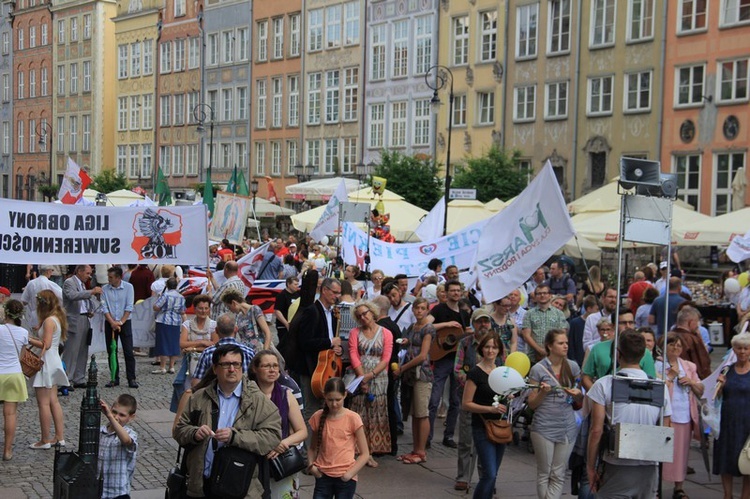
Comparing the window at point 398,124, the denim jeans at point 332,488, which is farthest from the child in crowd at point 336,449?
the window at point 398,124

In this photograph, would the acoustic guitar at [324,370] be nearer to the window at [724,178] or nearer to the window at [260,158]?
the window at [724,178]

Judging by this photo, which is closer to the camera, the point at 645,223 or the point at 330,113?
the point at 645,223

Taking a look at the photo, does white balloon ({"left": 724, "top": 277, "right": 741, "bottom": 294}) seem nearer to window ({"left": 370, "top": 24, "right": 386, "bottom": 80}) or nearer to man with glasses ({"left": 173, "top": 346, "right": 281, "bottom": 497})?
man with glasses ({"left": 173, "top": 346, "right": 281, "bottom": 497})

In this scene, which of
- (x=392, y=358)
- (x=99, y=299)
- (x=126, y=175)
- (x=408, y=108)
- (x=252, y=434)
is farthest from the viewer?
(x=126, y=175)

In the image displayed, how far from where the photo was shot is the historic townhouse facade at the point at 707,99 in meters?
36.6

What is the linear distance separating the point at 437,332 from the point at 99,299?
20.4 feet

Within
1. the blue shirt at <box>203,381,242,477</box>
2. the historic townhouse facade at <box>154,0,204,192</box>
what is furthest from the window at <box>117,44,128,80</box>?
the blue shirt at <box>203,381,242,477</box>

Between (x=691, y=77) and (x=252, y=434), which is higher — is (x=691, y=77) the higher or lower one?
the higher one

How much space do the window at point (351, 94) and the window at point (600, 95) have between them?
15502 mm

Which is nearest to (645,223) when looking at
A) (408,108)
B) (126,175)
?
(408,108)

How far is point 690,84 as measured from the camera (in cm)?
3838

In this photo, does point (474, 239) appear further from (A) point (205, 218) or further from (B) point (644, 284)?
(A) point (205, 218)

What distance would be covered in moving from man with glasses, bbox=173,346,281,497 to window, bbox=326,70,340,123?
49.6 metres

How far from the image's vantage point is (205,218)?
45.9ft
